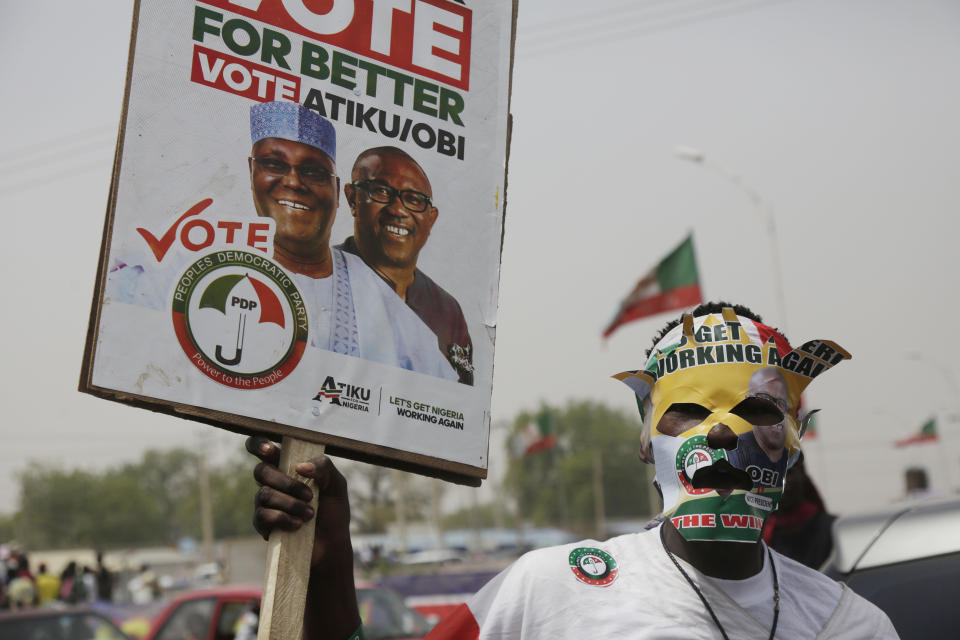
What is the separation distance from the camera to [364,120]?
2.81 metres

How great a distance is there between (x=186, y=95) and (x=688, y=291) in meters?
11.9

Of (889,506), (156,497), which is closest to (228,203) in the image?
(889,506)

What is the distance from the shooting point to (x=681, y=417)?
8.71 feet

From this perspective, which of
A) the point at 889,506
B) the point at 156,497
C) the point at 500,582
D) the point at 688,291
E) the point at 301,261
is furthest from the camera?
the point at 156,497

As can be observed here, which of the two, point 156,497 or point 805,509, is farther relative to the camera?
point 156,497

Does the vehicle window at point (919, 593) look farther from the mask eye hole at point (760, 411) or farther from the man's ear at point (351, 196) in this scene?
the man's ear at point (351, 196)

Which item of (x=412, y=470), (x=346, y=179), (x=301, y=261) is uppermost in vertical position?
(x=346, y=179)

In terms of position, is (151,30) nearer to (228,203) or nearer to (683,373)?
(228,203)

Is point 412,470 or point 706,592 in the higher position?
point 412,470

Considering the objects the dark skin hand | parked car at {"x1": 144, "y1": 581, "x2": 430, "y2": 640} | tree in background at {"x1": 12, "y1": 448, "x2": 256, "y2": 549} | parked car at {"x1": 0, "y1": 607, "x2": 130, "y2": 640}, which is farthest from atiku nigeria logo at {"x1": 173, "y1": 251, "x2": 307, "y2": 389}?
tree in background at {"x1": 12, "y1": 448, "x2": 256, "y2": 549}

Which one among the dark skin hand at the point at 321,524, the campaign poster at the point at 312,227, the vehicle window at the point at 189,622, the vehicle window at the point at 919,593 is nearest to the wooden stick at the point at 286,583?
the dark skin hand at the point at 321,524

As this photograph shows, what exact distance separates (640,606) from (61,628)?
7.69 metres

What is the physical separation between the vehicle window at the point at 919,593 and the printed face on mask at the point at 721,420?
125cm

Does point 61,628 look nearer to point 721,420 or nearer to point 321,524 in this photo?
point 321,524
